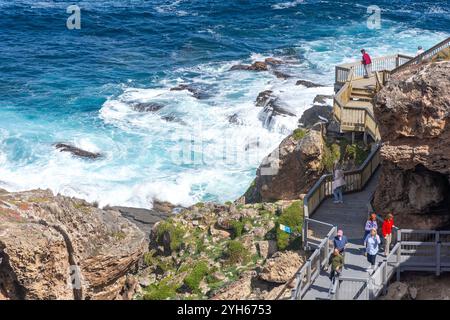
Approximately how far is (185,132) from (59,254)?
3145 centimetres

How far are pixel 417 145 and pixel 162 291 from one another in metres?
12.3

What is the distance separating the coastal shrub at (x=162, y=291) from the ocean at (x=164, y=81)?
1477 cm

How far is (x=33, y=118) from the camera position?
2450 inches

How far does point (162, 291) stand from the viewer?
31938mm

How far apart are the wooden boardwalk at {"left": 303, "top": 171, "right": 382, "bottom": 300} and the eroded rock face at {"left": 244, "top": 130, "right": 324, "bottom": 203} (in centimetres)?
391

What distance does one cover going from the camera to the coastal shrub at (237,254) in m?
33.0

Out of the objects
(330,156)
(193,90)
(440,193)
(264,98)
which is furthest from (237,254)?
(193,90)

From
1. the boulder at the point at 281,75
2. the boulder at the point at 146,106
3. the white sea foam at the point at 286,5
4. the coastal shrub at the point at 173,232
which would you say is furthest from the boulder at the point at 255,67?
the coastal shrub at the point at 173,232

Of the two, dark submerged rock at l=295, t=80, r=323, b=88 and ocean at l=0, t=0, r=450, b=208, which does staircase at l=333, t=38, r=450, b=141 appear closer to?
ocean at l=0, t=0, r=450, b=208

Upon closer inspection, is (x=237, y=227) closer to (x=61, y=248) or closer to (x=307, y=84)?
(x=61, y=248)

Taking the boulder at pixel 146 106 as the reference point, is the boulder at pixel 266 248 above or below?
above

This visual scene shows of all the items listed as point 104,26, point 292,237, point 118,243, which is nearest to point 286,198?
point 292,237

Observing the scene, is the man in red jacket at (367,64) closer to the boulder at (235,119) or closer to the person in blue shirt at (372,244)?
the person in blue shirt at (372,244)

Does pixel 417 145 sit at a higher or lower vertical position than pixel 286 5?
higher
